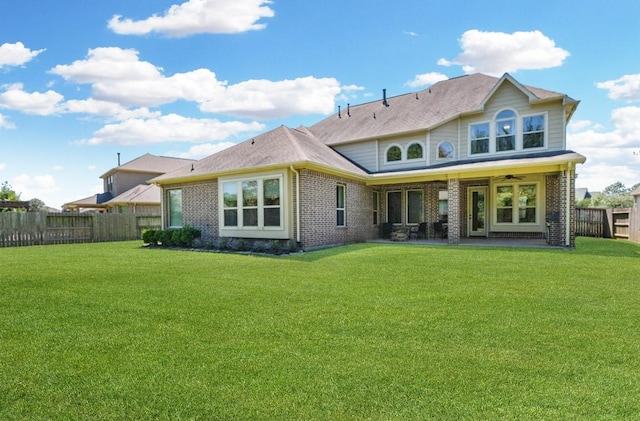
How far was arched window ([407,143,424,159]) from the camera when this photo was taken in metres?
15.4

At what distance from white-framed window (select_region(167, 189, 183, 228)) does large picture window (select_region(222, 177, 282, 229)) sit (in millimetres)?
3086

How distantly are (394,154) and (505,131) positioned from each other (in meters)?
4.42

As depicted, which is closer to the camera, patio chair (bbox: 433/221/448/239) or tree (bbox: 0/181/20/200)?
patio chair (bbox: 433/221/448/239)

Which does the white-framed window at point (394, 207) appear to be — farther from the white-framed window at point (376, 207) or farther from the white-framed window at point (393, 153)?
the white-framed window at point (393, 153)

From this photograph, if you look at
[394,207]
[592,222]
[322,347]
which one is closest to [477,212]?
[394,207]

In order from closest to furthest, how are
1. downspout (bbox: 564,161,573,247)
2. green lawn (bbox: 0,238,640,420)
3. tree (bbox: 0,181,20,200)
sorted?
1. green lawn (bbox: 0,238,640,420)
2. downspout (bbox: 564,161,573,247)
3. tree (bbox: 0,181,20,200)

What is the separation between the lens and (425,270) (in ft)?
24.8

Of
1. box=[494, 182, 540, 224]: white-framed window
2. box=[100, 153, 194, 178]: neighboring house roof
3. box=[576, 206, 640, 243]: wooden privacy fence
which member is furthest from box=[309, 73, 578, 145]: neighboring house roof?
box=[100, 153, 194, 178]: neighboring house roof

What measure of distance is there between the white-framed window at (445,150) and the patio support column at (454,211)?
6.89ft

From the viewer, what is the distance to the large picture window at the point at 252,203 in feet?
Result: 40.2

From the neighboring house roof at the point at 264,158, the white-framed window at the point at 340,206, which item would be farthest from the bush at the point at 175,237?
the white-framed window at the point at 340,206

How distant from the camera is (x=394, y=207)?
54.4 ft

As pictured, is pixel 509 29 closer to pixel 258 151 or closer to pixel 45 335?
pixel 258 151

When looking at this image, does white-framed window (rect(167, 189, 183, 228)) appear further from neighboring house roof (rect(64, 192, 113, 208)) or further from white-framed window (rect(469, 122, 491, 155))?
neighboring house roof (rect(64, 192, 113, 208))
